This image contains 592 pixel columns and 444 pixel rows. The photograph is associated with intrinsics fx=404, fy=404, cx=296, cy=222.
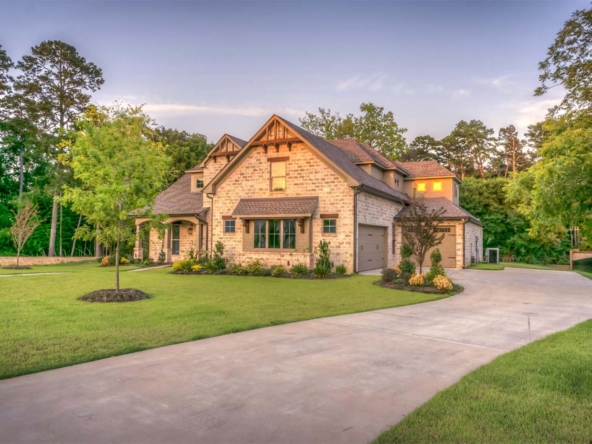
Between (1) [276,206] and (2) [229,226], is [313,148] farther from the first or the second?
(2) [229,226]

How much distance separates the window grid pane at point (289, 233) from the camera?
19.2m

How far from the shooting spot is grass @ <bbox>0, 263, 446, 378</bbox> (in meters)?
6.10

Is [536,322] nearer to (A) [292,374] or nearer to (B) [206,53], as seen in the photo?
(A) [292,374]

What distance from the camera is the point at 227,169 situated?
68.9 feet

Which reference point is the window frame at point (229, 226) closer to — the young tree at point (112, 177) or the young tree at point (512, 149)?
the young tree at point (112, 177)

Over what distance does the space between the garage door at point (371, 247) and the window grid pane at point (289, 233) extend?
10.3ft

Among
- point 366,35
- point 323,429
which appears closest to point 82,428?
point 323,429

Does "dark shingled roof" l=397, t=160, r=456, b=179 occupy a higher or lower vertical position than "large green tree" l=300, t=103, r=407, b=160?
lower

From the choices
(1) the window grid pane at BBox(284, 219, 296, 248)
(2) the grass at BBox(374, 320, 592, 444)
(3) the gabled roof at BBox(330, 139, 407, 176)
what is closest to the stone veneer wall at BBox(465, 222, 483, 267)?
(3) the gabled roof at BBox(330, 139, 407, 176)

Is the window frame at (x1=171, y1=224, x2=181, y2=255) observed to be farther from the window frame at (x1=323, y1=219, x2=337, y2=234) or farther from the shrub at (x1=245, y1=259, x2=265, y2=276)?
the window frame at (x1=323, y1=219, x2=337, y2=234)

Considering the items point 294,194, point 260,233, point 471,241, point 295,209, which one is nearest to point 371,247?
point 295,209

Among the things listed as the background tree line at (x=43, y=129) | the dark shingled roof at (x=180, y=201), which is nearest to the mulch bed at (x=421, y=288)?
the dark shingled roof at (x=180, y=201)

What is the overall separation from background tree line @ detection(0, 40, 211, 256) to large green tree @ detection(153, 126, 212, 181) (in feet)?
21.4

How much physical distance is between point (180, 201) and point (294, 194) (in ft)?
30.8
